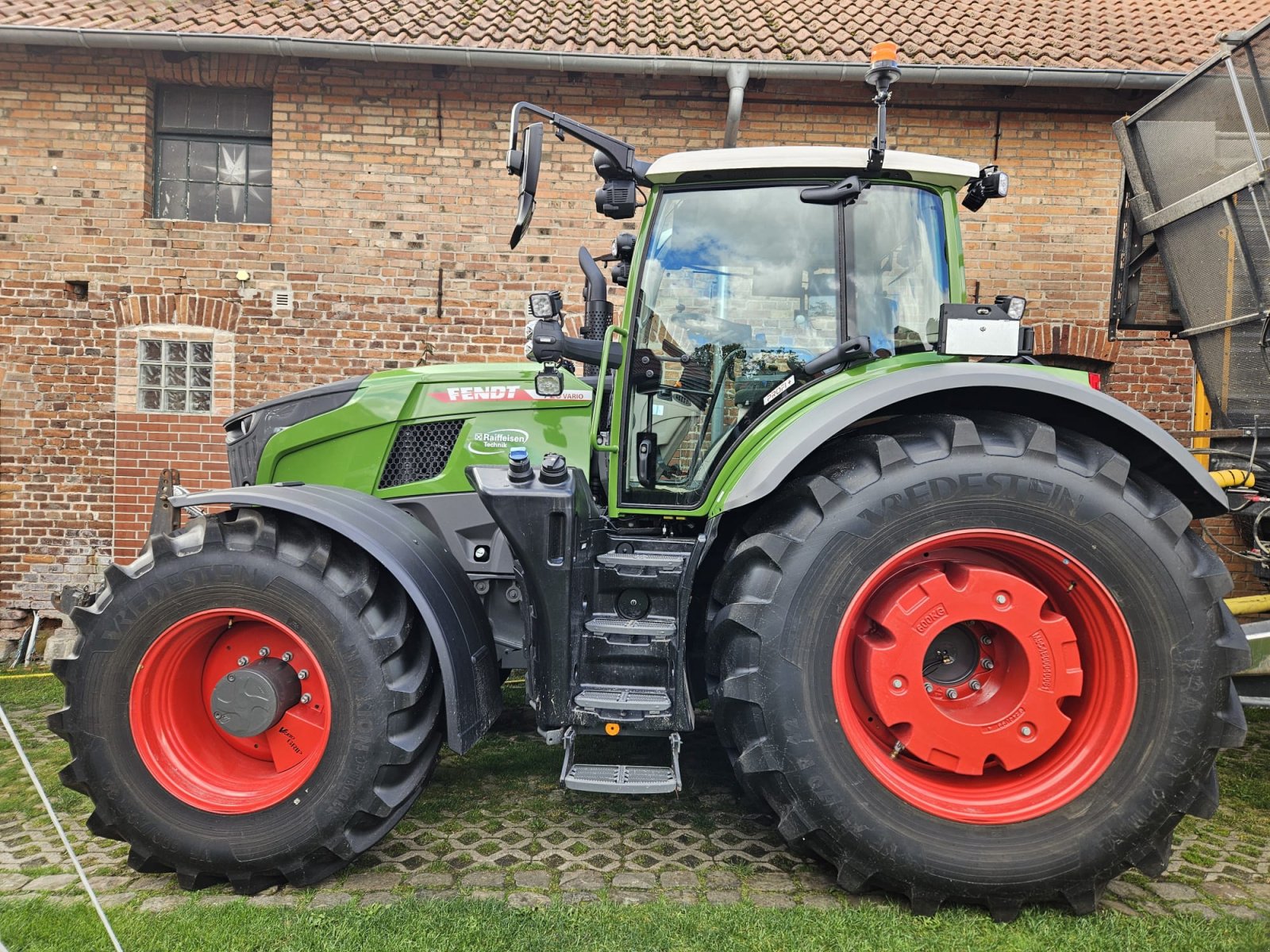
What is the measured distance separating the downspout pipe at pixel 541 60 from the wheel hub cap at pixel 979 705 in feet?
15.7

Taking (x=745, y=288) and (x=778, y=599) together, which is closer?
(x=778, y=599)

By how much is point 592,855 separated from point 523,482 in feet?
4.10

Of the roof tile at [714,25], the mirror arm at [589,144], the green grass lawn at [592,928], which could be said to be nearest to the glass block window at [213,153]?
the roof tile at [714,25]

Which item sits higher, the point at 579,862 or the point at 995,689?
the point at 995,689

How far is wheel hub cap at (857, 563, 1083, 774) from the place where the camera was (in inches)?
87.2

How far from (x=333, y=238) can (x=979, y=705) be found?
562 centimetres

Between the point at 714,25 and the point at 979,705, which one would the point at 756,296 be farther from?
the point at 714,25

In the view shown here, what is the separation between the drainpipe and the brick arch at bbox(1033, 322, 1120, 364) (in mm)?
2823

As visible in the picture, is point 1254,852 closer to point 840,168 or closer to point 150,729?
point 840,168

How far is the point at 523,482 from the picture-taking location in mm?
2480

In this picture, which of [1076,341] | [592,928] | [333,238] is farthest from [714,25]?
[592,928]

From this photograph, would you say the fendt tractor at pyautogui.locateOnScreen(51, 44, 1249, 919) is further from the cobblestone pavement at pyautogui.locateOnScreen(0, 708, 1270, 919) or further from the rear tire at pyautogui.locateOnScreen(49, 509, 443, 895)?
the cobblestone pavement at pyautogui.locateOnScreen(0, 708, 1270, 919)

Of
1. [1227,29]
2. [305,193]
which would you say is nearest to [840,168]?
[305,193]

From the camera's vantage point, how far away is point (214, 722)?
8.13 feet
